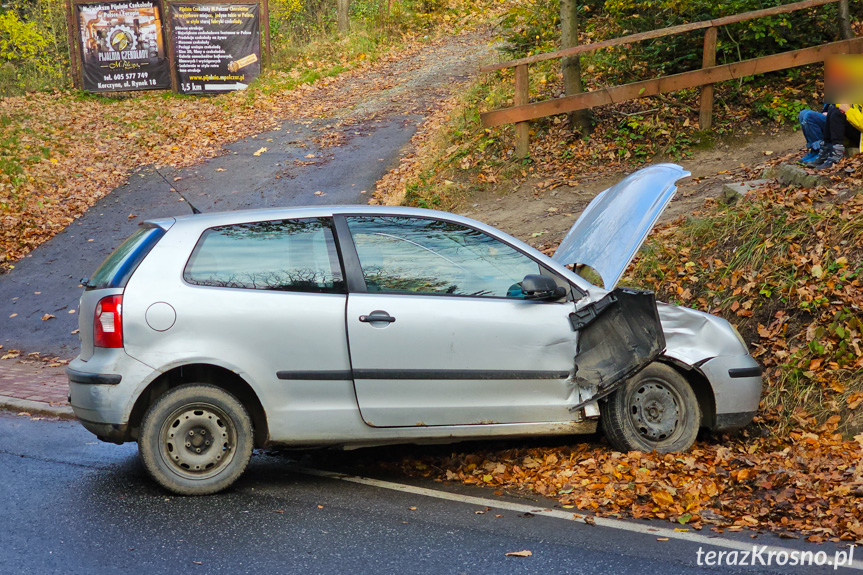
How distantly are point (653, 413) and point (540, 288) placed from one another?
4.21 feet

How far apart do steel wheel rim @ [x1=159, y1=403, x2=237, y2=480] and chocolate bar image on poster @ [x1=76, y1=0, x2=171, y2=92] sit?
18.2 m

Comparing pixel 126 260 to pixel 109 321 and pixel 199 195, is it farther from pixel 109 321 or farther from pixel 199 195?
pixel 199 195

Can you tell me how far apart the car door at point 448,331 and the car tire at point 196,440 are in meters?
0.78

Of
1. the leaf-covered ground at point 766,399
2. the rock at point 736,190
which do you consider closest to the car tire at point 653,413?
the leaf-covered ground at point 766,399

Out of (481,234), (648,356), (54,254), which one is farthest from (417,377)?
(54,254)

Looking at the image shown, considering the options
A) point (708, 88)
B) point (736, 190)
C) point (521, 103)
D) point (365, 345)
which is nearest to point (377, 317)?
point (365, 345)

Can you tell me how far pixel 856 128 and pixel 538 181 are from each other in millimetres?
4459

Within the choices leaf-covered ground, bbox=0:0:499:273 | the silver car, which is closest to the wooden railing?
the silver car

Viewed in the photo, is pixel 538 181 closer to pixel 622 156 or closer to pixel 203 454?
pixel 622 156

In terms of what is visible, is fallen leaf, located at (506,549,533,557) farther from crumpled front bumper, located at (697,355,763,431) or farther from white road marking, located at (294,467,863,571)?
crumpled front bumper, located at (697,355,763,431)

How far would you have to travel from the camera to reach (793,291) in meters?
7.09

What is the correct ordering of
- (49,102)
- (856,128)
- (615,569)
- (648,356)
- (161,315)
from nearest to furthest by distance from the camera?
1. (615,569)
2. (161,315)
3. (648,356)
4. (856,128)
5. (49,102)

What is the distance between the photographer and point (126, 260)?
5.23m

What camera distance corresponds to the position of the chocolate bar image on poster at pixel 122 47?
69.8 feet
